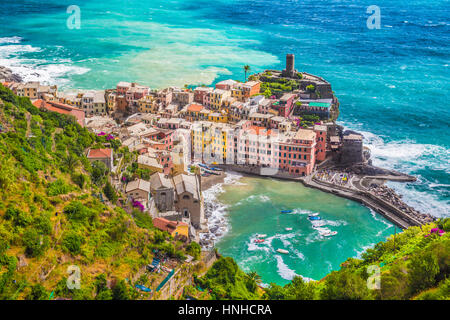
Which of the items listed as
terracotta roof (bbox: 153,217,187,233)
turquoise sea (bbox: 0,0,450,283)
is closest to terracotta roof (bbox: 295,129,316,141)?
turquoise sea (bbox: 0,0,450,283)

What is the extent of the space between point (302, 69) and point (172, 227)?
284 feet

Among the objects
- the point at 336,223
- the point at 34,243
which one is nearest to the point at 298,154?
the point at 336,223

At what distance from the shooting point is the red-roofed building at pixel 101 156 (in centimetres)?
5340

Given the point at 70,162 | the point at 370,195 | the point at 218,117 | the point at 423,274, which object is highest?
the point at 218,117

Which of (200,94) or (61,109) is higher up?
(200,94)

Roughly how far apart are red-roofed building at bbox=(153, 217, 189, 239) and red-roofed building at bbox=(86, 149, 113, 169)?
29.4 ft

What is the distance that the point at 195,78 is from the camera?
378ft

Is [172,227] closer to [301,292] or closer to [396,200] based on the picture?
[301,292]

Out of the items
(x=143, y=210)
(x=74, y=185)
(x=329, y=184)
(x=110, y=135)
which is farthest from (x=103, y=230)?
(x=329, y=184)

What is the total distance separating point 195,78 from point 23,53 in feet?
174

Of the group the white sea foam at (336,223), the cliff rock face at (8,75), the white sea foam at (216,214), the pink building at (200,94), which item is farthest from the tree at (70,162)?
the cliff rock face at (8,75)

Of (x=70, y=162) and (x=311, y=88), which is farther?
(x=311, y=88)

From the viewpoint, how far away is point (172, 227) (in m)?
49.3

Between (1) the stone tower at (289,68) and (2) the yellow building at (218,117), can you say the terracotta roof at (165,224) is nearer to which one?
(2) the yellow building at (218,117)
